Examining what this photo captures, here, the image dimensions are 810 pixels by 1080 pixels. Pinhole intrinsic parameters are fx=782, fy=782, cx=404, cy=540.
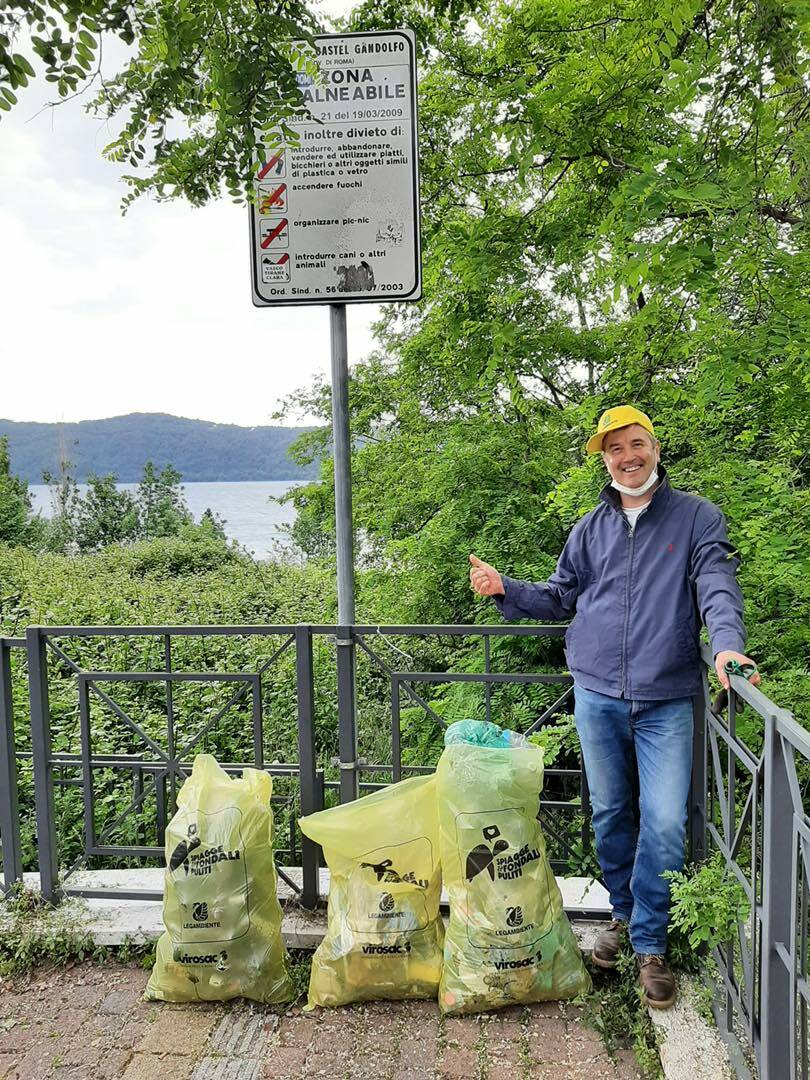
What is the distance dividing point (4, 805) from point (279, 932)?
4.33 ft

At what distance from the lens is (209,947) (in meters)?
2.57

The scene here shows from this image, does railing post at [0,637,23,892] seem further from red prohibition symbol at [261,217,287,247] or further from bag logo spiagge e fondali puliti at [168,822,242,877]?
red prohibition symbol at [261,217,287,247]

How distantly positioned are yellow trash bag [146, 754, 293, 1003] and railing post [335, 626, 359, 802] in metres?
0.44

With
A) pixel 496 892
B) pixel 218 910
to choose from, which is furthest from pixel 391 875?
pixel 218 910

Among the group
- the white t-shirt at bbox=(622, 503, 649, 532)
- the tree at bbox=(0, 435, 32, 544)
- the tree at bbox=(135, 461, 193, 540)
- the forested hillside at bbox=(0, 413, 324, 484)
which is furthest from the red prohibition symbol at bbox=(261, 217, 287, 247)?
the tree at bbox=(0, 435, 32, 544)

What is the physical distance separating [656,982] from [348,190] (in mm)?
2865

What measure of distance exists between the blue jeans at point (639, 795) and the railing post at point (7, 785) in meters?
2.25

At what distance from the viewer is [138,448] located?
21906 mm

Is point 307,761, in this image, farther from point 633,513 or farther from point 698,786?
point 633,513

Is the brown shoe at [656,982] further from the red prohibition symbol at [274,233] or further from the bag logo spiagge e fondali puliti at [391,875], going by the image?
the red prohibition symbol at [274,233]

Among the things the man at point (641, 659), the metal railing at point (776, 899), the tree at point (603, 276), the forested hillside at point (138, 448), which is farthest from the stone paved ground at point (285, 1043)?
the forested hillside at point (138, 448)

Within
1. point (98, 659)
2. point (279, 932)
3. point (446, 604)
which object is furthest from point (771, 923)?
point (98, 659)

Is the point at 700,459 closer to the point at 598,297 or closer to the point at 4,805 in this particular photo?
the point at 598,297

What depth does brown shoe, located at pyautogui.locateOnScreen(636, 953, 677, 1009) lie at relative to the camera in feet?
7.93
